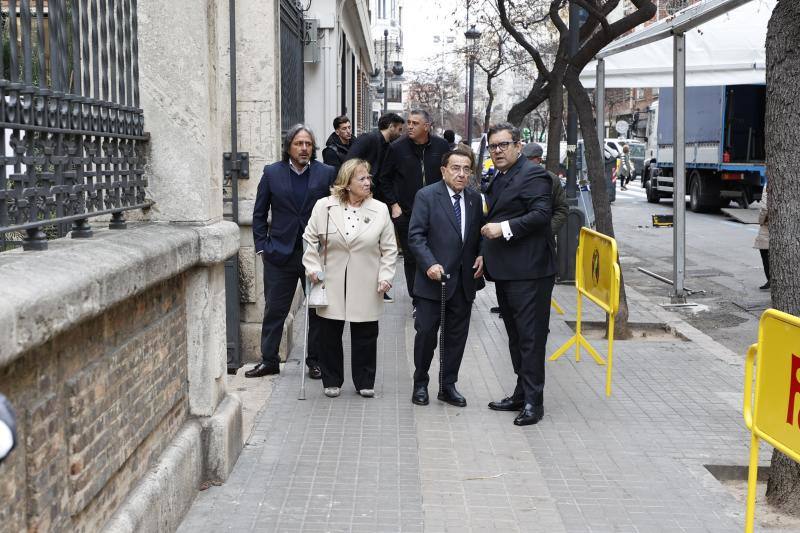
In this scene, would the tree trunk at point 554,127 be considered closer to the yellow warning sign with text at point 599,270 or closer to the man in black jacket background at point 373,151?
the man in black jacket background at point 373,151

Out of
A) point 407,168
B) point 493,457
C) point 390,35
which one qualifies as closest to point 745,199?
point 407,168

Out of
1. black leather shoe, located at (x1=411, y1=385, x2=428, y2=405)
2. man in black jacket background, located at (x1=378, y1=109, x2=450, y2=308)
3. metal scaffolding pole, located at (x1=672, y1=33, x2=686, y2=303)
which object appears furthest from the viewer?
metal scaffolding pole, located at (x1=672, y1=33, x2=686, y2=303)

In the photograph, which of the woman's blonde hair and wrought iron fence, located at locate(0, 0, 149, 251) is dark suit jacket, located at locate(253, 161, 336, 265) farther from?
wrought iron fence, located at locate(0, 0, 149, 251)

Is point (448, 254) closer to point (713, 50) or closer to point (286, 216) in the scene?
point (286, 216)

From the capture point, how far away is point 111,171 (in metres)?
4.50

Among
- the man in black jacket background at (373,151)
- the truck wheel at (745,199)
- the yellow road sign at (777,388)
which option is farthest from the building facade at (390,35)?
the yellow road sign at (777,388)

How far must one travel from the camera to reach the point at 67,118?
12.7 ft

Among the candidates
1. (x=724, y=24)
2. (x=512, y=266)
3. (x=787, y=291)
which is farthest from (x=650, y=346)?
(x=724, y=24)

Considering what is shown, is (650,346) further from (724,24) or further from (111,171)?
(111,171)

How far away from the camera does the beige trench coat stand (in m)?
7.32

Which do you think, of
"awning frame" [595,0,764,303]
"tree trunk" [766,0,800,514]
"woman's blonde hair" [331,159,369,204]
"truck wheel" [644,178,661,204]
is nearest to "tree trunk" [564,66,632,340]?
"awning frame" [595,0,764,303]

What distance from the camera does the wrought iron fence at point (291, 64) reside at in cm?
1037

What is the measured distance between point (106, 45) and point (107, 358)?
141cm

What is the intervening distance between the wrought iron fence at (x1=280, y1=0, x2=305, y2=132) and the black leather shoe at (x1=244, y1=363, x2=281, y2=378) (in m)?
2.71
